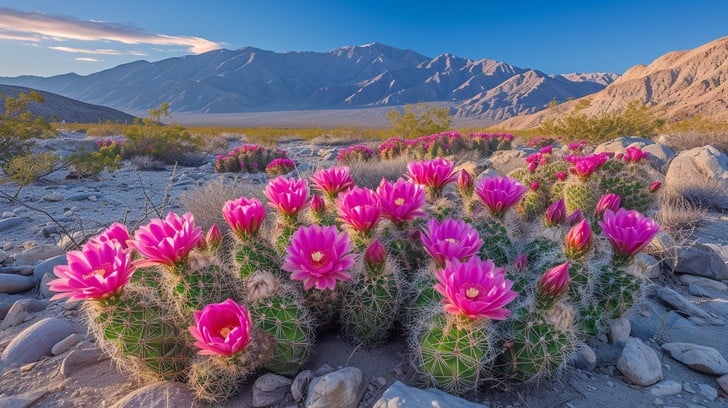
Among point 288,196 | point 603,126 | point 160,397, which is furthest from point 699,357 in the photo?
point 603,126

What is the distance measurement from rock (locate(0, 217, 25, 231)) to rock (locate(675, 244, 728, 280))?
7411 millimetres

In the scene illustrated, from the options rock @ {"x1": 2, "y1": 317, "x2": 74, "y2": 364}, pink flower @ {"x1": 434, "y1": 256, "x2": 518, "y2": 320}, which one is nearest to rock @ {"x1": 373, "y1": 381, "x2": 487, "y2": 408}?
pink flower @ {"x1": 434, "y1": 256, "x2": 518, "y2": 320}

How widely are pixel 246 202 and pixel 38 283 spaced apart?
105 inches

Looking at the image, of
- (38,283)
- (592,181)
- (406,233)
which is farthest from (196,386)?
(592,181)

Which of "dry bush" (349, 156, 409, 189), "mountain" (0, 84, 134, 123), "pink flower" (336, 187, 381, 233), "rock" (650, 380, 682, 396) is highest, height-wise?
"pink flower" (336, 187, 381, 233)

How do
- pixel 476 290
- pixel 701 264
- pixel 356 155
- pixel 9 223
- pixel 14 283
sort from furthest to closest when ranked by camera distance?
pixel 356 155 → pixel 9 223 → pixel 701 264 → pixel 14 283 → pixel 476 290

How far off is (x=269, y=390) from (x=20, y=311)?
2406 millimetres

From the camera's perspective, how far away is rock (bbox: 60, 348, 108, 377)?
2486mm

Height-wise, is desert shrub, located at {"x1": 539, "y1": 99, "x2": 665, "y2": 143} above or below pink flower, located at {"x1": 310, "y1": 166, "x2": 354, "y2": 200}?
above

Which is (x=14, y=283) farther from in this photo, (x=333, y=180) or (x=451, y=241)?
(x=451, y=241)

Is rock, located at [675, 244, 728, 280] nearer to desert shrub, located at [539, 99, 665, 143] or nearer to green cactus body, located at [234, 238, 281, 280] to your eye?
green cactus body, located at [234, 238, 281, 280]

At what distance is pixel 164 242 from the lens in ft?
6.75

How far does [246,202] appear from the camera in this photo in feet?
8.27

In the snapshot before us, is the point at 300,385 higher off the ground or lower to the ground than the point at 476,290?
lower
